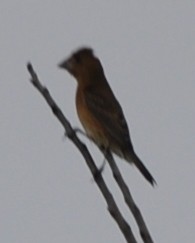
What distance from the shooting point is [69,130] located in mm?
3562

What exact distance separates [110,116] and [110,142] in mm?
581

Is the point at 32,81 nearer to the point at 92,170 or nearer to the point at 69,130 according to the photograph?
the point at 69,130

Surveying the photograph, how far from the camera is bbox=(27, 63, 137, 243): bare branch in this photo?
3140 millimetres

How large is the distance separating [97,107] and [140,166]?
4.00 feet

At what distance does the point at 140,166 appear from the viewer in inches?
241

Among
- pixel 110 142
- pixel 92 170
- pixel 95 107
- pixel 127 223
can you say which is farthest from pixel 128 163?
pixel 127 223

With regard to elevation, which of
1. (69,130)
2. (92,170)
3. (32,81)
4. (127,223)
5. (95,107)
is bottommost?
(127,223)

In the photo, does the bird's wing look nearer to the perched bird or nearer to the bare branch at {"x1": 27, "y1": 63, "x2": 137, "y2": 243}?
the perched bird

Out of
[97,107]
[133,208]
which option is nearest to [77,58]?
[97,107]

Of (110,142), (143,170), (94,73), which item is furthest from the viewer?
(94,73)

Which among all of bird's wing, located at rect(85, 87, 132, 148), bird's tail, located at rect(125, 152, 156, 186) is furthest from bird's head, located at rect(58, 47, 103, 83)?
bird's tail, located at rect(125, 152, 156, 186)

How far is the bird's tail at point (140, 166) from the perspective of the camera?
18.1 ft

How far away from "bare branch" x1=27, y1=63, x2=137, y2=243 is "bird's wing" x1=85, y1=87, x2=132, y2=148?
3.06 metres

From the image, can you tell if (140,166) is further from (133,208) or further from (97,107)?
(133,208)
